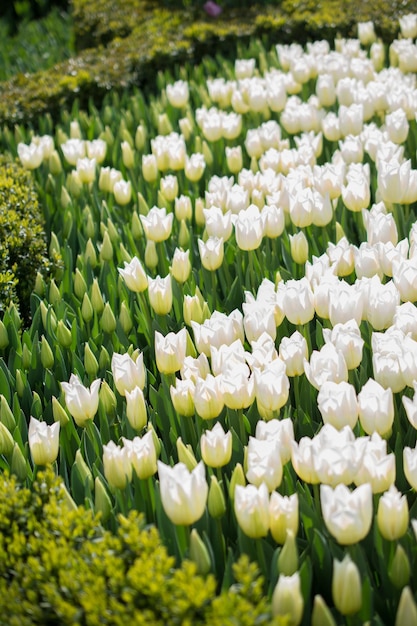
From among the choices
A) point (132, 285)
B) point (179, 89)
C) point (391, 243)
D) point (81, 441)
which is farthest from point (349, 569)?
point (179, 89)

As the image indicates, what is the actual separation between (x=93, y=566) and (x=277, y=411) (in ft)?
2.57

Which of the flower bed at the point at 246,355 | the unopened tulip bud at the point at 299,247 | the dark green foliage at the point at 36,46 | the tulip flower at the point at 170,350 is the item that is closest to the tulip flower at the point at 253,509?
the flower bed at the point at 246,355

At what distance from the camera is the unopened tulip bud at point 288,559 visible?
183 cm

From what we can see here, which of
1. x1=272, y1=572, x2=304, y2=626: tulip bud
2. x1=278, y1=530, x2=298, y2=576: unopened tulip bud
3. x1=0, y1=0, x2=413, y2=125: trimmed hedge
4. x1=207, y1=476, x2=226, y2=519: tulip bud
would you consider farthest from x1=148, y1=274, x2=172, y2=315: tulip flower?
x1=0, y1=0, x2=413, y2=125: trimmed hedge

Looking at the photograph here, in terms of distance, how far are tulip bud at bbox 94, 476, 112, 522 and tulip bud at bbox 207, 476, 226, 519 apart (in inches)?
11.8

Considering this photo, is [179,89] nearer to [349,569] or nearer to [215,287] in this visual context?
[215,287]

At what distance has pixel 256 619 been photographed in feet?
5.24

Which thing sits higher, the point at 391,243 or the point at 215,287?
the point at 391,243

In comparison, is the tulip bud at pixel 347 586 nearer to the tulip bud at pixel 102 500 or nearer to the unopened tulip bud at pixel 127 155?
the tulip bud at pixel 102 500

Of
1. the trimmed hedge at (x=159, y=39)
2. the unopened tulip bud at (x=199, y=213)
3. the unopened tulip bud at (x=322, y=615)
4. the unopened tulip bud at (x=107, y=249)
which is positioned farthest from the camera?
the trimmed hedge at (x=159, y=39)

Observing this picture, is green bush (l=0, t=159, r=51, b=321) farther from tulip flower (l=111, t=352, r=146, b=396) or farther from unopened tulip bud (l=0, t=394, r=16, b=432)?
tulip flower (l=111, t=352, r=146, b=396)

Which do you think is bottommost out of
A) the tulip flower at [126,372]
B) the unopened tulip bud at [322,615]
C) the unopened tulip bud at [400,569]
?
the unopened tulip bud at [400,569]

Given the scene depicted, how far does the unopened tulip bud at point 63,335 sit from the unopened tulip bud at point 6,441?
637mm

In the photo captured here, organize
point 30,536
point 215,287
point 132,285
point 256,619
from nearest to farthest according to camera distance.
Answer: point 256,619 < point 30,536 < point 132,285 < point 215,287
